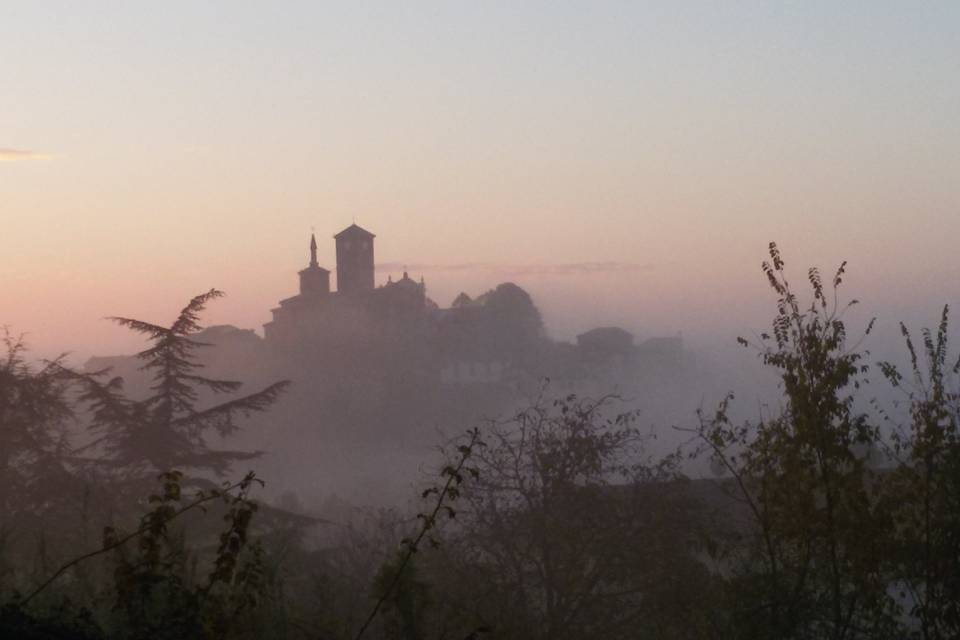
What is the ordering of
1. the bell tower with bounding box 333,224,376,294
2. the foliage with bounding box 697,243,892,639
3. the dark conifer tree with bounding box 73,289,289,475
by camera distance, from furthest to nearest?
the bell tower with bounding box 333,224,376,294 < the dark conifer tree with bounding box 73,289,289,475 < the foliage with bounding box 697,243,892,639

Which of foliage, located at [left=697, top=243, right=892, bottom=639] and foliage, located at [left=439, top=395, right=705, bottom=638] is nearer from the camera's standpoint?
foliage, located at [left=697, top=243, right=892, bottom=639]

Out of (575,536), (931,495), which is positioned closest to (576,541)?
(575,536)

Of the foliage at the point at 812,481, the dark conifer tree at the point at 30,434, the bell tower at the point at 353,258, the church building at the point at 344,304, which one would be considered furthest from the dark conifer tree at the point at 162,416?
the bell tower at the point at 353,258

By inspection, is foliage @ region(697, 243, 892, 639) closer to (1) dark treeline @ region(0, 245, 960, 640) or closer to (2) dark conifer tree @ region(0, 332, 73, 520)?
(1) dark treeline @ region(0, 245, 960, 640)

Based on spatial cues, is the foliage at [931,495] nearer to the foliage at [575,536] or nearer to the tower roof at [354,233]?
the foliage at [575,536]

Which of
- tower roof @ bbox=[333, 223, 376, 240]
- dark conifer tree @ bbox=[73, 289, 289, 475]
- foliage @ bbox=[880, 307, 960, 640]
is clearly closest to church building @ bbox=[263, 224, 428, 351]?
tower roof @ bbox=[333, 223, 376, 240]

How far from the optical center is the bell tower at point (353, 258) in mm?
92938

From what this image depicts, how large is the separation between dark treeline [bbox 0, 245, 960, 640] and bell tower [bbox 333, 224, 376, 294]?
6751cm

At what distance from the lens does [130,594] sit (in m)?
5.59

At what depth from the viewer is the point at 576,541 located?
612 inches

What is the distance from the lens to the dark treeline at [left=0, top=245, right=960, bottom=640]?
19.6 feet

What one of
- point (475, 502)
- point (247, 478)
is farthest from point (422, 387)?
point (247, 478)

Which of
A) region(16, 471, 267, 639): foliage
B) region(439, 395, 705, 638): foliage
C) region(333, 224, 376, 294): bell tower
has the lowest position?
region(439, 395, 705, 638): foliage

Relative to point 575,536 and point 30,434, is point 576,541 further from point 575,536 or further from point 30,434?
point 30,434
